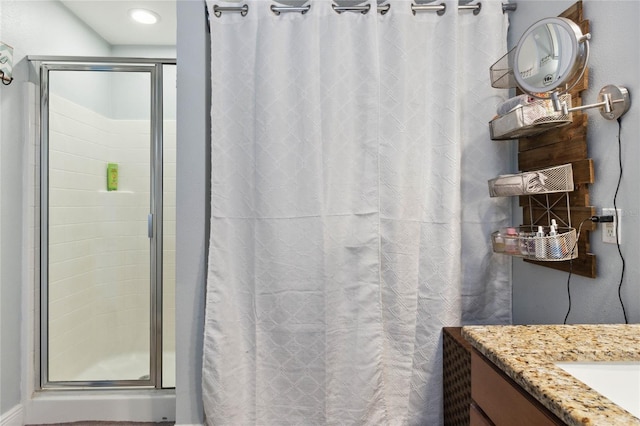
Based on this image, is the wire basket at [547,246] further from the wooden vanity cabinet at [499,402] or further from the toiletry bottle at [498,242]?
the wooden vanity cabinet at [499,402]

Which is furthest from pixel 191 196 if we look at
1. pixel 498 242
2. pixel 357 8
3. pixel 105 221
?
pixel 498 242

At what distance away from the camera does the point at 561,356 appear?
0.79 meters

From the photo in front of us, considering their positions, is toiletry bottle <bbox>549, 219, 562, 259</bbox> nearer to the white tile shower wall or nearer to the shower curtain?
the shower curtain

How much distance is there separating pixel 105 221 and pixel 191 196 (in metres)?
0.91

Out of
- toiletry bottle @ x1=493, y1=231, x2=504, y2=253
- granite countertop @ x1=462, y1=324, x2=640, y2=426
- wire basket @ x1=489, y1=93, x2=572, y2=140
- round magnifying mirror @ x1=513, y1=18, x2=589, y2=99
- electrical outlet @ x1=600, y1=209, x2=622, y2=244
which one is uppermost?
round magnifying mirror @ x1=513, y1=18, x2=589, y2=99

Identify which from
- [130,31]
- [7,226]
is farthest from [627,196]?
[130,31]

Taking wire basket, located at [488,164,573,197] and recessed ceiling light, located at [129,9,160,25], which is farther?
recessed ceiling light, located at [129,9,160,25]

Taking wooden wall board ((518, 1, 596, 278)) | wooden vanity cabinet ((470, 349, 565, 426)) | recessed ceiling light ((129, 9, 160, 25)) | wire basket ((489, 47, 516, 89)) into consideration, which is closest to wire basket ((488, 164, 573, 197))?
wooden wall board ((518, 1, 596, 278))

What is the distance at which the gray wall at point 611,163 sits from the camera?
107 centimetres

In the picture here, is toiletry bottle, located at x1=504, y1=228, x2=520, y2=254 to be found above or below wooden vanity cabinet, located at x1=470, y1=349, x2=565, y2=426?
above

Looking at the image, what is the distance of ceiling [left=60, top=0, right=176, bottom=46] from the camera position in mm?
2178

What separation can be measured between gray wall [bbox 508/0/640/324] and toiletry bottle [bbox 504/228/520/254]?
225 mm

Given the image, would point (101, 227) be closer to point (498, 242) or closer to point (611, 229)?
point (498, 242)

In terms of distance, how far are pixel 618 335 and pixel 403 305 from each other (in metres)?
0.86
